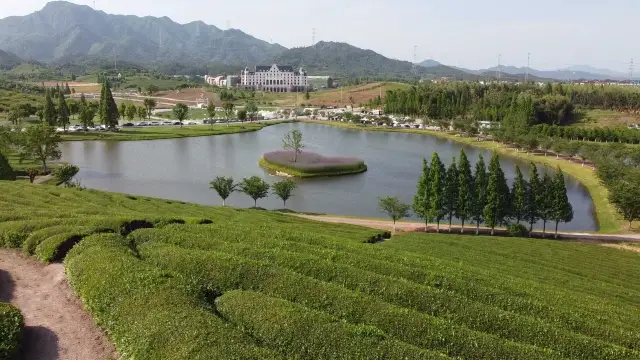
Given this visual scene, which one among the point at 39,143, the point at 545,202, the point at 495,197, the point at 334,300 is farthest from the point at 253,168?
the point at 334,300

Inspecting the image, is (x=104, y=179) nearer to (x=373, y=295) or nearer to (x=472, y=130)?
(x=373, y=295)

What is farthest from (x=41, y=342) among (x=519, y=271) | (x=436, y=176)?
(x=436, y=176)

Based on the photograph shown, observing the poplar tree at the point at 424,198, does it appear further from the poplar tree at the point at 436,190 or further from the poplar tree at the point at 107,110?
the poplar tree at the point at 107,110

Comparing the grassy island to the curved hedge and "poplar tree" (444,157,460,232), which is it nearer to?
"poplar tree" (444,157,460,232)

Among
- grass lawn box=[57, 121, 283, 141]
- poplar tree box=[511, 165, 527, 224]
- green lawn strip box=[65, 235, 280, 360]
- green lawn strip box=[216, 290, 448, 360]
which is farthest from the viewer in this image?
grass lawn box=[57, 121, 283, 141]

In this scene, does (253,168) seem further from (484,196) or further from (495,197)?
(495,197)

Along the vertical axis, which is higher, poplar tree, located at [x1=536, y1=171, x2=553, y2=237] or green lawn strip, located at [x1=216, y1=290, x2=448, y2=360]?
green lawn strip, located at [x1=216, y1=290, x2=448, y2=360]

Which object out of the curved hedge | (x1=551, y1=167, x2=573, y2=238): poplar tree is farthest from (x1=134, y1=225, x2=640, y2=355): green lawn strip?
(x1=551, y1=167, x2=573, y2=238): poplar tree
